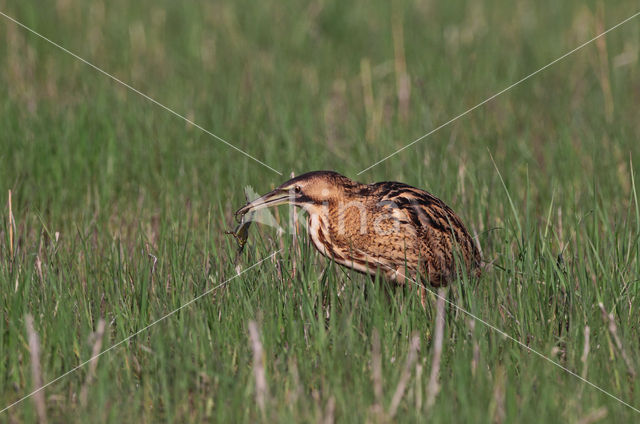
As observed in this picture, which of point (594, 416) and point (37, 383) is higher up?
point (37, 383)

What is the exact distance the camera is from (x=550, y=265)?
4562mm

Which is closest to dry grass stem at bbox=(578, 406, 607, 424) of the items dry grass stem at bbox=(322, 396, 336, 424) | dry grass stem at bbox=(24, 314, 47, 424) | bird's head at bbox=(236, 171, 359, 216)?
dry grass stem at bbox=(322, 396, 336, 424)

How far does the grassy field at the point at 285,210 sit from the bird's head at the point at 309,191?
237mm

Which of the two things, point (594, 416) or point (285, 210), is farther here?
point (285, 210)

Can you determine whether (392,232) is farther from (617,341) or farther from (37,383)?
(37,383)

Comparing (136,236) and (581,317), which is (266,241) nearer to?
(136,236)

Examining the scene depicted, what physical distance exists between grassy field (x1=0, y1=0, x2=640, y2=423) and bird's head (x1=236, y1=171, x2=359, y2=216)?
237 mm

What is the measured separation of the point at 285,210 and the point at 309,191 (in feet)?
4.55

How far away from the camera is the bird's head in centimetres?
454

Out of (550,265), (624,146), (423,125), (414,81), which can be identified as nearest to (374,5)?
(414,81)

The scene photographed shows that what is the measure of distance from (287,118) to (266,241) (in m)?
2.04

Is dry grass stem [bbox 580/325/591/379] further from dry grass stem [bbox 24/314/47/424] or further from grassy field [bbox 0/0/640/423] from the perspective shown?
dry grass stem [bbox 24/314/47/424]

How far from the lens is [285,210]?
19.5ft

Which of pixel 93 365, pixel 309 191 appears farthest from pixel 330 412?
pixel 309 191
